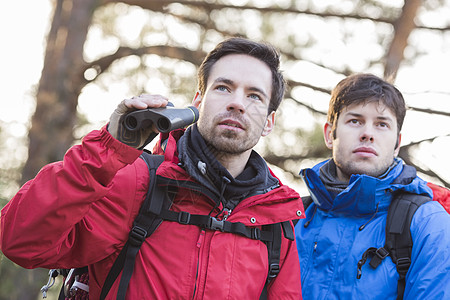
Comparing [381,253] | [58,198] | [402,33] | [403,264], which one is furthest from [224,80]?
[402,33]

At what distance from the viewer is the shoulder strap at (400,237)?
8.29 ft

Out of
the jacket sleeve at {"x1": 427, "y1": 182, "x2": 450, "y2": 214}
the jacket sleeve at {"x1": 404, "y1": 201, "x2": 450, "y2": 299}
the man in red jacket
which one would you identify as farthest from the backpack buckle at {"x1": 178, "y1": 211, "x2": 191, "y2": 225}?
the jacket sleeve at {"x1": 427, "y1": 182, "x2": 450, "y2": 214}

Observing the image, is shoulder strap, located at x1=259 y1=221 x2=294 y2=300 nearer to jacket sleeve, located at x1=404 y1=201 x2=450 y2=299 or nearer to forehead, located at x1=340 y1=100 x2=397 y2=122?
jacket sleeve, located at x1=404 y1=201 x2=450 y2=299

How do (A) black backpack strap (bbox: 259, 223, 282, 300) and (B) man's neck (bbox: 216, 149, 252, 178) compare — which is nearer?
(A) black backpack strap (bbox: 259, 223, 282, 300)

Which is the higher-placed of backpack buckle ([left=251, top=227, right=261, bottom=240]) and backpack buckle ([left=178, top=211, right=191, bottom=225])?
backpack buckle ([left=178, top=211, right=191, bottom=225])

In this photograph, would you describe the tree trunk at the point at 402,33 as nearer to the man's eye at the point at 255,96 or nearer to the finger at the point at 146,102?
the man's eye at the point at 255,96

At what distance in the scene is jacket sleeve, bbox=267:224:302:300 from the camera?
2553 millimetres

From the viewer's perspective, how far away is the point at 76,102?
21.2 feet

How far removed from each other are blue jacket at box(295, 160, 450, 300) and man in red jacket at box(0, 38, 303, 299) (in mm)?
264

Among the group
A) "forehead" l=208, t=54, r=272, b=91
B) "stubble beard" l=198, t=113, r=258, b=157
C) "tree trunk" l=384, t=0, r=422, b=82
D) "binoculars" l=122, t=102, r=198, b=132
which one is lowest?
"stubble beard" l=198, t=113, r=258, b=157

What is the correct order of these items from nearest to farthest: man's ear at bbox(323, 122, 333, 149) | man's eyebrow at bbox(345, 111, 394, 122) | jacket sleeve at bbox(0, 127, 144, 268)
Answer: jacket sleeve at bbox(0, 127, 144, 268) → man's eyebrow at bbox(345, 111, 394, 122) → man's ear at bbox(323, 122, 333, 149)

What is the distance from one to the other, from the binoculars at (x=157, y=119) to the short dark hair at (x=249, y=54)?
96cm

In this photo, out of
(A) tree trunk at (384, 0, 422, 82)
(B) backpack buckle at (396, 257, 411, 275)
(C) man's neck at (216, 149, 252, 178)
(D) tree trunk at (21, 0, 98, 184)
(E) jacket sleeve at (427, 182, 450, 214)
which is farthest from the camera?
(A) tree trunk at (384, 0, 422, 82)

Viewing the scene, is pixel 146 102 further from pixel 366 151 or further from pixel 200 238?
pixel 366 151
